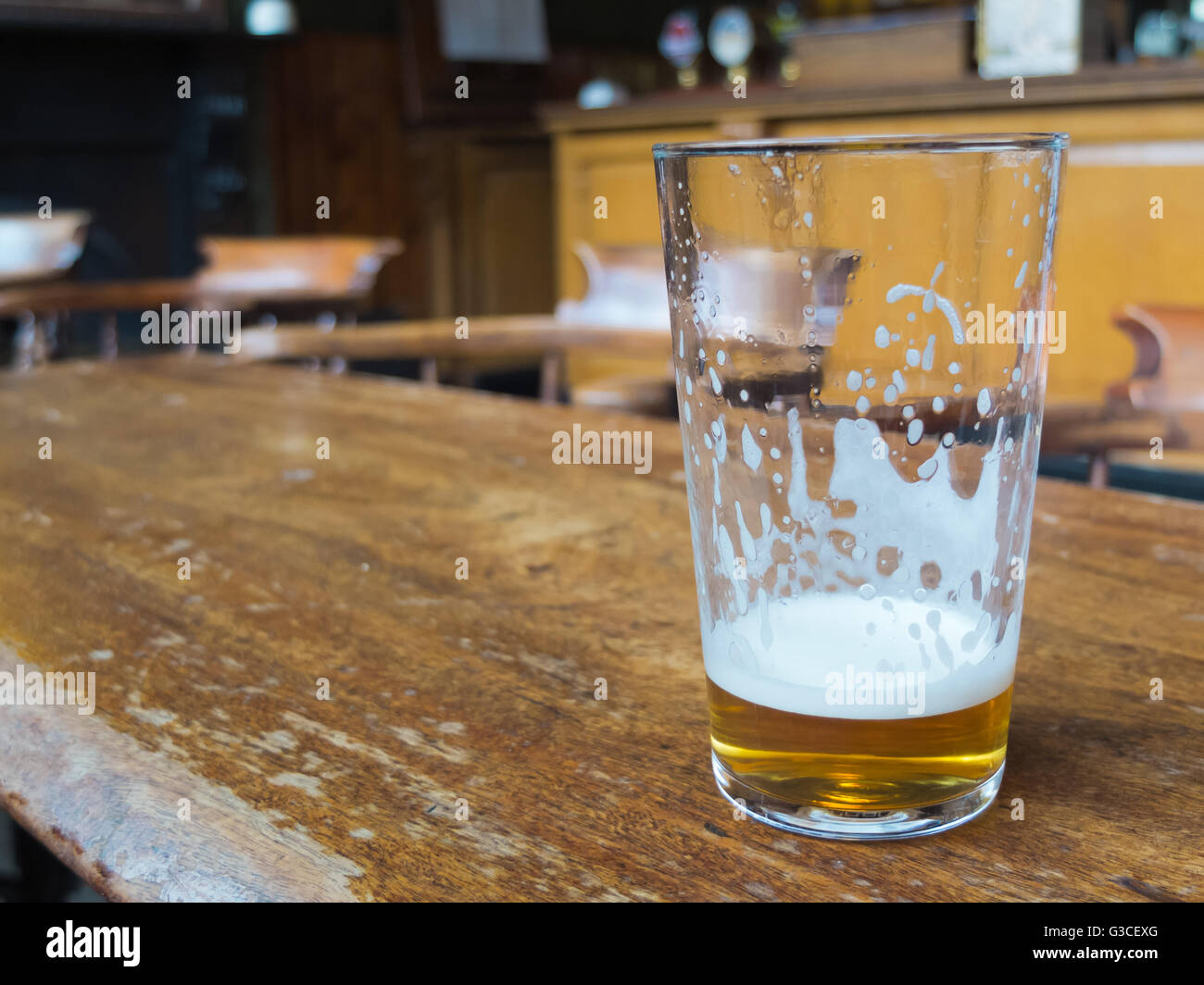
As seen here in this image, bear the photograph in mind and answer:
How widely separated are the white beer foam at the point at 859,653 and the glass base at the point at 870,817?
3cm

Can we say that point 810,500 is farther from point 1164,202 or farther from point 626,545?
point 1164,202

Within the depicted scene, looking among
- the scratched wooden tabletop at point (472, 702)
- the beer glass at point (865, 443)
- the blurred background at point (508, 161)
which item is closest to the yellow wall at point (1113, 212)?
the blurred background at point (508, 161)

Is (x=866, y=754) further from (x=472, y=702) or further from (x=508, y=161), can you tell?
(x=508, y=161)

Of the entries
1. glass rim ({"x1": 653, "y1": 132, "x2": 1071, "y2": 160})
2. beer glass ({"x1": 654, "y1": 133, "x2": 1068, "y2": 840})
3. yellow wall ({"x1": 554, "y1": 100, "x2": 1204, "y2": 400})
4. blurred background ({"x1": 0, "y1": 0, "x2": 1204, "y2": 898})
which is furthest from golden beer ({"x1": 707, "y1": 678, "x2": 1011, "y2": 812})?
yellow wall ({"x1": 554, "y1": 100, "x2": 1204, "y2": 400})

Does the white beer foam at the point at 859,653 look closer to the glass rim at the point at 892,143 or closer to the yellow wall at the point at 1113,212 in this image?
the glass rim at the point at 892,143

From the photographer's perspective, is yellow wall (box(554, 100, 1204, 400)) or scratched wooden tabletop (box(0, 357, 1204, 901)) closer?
scratched wooden tabletop (box(0, 357, 1204, 901))

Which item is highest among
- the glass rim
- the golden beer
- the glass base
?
the glass rim

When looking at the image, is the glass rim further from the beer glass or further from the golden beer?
the golden beer

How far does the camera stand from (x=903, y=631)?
0.94 feet

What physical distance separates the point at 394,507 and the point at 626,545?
0.46 feet

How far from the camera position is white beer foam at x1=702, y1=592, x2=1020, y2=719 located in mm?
282

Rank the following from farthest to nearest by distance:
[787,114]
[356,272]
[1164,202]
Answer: [787,114], [356,272], [1164,202]
